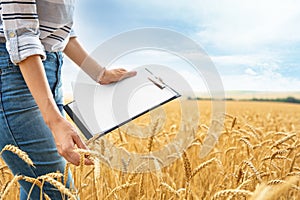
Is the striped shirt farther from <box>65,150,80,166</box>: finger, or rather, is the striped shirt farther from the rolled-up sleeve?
<box>65,150,80,166</box>: finger

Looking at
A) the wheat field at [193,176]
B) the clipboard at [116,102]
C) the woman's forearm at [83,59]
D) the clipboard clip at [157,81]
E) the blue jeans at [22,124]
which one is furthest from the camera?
the woman's forearm at [83,59]

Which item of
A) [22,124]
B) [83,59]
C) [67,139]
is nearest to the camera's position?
[67,139]

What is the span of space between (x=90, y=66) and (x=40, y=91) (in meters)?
0.56

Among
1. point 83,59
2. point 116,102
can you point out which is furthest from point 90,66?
point 116,102

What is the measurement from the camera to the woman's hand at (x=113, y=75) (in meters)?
1.63

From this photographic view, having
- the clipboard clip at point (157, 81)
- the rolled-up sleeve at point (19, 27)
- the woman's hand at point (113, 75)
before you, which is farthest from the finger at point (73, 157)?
the woman's hand at point (113, 75)

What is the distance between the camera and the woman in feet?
3.63

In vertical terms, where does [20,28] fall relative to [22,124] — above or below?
above

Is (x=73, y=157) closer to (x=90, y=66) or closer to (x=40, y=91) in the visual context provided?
(x=40, y=91)

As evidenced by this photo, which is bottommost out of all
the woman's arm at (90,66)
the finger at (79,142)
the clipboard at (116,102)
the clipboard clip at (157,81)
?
the finger at (79,142)

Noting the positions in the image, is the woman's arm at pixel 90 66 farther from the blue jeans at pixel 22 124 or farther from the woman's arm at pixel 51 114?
the woman's arm at pixel 51 114

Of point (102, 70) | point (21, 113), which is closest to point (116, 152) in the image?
point (102, 70)

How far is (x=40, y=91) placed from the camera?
43.4 inches

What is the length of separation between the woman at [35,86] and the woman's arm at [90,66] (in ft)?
0.90
